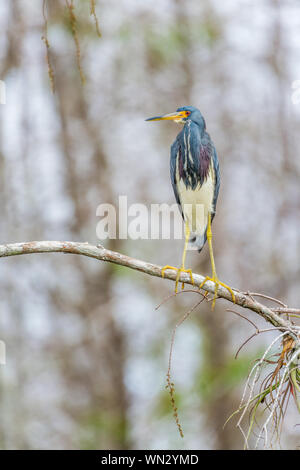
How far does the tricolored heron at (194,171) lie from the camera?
407 cm

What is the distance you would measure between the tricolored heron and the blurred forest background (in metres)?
3.51

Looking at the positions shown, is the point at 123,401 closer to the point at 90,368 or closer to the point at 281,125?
the point at 90,368

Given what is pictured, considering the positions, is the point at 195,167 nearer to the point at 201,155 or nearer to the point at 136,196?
the point at 201,155

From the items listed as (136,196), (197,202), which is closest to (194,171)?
(197,202)

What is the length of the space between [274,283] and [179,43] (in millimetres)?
3576

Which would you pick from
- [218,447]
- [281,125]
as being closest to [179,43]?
[281,125]

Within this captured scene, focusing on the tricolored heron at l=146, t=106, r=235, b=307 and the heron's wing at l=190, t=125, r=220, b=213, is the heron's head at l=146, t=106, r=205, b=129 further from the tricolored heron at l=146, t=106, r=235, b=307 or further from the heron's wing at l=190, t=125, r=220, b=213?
the heron's wing at l=190, t=125, r=220, b=213

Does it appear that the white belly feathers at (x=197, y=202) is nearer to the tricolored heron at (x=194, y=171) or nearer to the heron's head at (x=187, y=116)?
the tricolored heron at (x=194, y=171)

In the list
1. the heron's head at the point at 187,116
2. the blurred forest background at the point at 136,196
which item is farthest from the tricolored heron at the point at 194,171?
the blurred forest background at the point at 136,196

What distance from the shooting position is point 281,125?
802 centimetres

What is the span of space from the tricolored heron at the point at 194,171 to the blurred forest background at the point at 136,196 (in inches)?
138

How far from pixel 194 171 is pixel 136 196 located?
4640 mm

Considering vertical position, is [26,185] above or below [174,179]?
above

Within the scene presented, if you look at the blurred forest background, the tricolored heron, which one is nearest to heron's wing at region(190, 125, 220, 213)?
the tricolored heron
